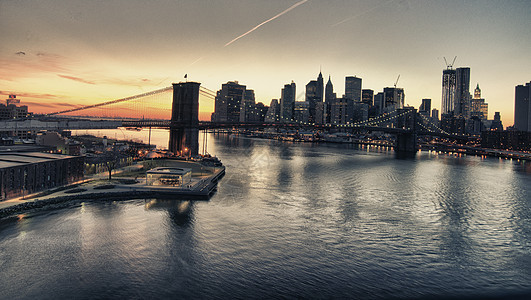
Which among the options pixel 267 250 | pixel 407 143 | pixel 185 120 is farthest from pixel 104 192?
pixel 407 143

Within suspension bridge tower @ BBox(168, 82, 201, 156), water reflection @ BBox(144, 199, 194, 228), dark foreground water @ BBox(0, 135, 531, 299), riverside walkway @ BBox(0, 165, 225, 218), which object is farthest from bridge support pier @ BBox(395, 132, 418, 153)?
water reflection @ BBox(144, 199, 194, 228)

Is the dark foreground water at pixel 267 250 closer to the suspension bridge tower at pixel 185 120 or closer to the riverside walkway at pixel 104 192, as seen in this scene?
the riverside walkway at pixel 104 192

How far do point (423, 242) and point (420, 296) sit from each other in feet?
25.1

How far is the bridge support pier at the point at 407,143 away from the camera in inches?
4537

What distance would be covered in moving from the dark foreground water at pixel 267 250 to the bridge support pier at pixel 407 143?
286 ft

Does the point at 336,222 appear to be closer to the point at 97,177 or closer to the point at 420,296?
the point at 420,296

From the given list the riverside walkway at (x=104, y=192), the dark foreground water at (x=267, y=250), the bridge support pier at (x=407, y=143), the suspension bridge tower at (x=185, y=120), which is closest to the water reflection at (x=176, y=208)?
the dark foreground water at (x=267, y=250)

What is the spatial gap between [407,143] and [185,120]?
9211 cm

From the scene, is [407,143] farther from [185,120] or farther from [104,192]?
[104,192]

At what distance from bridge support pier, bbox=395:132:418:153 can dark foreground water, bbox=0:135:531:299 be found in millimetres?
87299

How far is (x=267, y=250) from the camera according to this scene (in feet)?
62.2

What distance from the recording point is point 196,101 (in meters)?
57.9

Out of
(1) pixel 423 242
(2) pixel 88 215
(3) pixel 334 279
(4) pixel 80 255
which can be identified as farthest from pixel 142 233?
(1) pixel 423 242

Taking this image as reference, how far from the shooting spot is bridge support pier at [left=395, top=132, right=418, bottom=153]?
115 m
